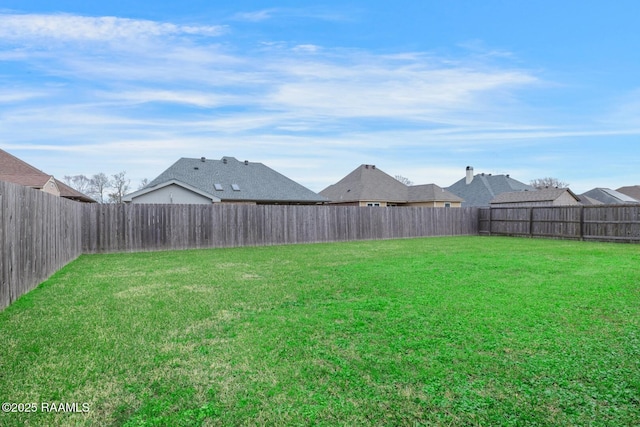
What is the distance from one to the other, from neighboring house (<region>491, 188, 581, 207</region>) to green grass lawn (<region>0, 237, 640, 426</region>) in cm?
2781

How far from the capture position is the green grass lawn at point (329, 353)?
2.33 meters

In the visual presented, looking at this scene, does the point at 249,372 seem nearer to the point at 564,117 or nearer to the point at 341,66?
the point at 341,66

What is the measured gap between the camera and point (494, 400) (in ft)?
7.96

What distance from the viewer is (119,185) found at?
39.6 metres

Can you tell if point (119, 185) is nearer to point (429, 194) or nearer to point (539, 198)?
point (429, 194)

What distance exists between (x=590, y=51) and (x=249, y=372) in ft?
50.6

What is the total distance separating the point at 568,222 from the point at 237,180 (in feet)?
60.0

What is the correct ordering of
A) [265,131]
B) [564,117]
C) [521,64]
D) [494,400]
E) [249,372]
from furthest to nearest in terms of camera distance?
[265,131]
[564,117]
[521,64]
[249,372]
[494,400]

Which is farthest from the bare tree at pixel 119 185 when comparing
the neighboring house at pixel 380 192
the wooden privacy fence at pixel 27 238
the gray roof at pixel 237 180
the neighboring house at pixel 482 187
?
the neighboring house at pixel 482 187

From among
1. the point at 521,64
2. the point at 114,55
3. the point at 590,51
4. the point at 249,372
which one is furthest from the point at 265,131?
the point at 249,372

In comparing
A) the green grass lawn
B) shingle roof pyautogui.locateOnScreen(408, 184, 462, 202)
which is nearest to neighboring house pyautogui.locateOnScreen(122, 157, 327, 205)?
shingle roof pyautogui.locateOnScreen(408, 184, 462, 202)

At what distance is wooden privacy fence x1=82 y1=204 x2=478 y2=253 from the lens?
13195 mm

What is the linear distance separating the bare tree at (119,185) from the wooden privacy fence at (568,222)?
114 ft

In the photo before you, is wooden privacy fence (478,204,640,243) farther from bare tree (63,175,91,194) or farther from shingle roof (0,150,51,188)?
bare tree (63,175,91,194)
